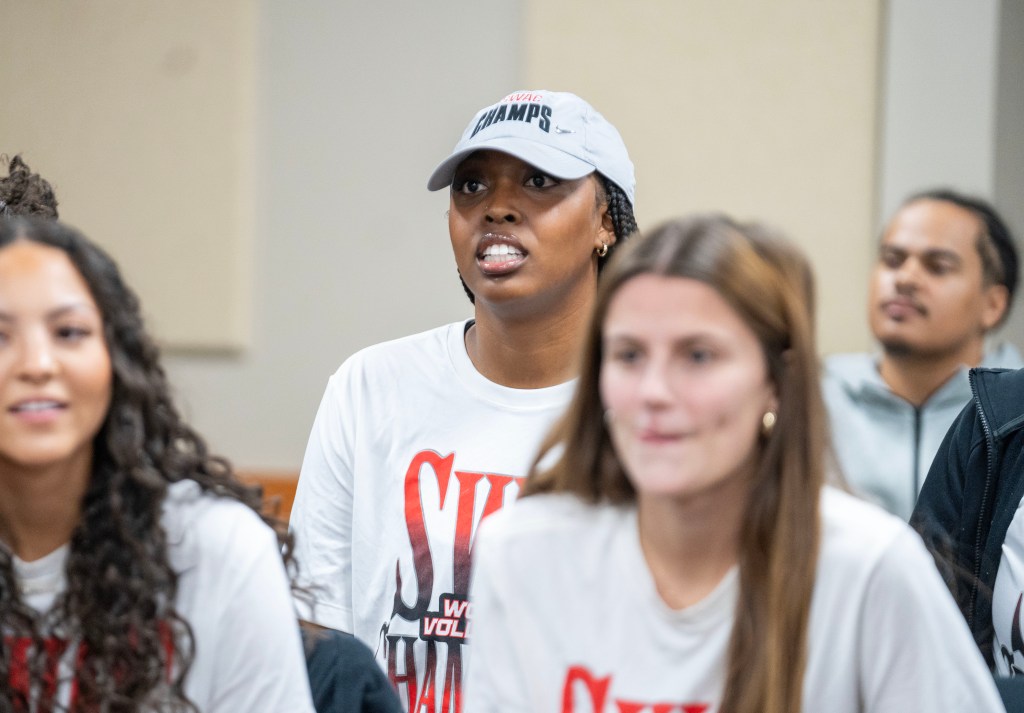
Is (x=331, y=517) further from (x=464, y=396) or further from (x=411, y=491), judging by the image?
(x=464, y=396)

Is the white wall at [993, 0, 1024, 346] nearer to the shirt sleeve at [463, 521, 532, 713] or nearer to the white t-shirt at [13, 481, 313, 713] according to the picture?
the shirt sleeve at [463, 521, 532, 713]

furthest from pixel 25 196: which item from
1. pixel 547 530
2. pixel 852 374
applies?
pixel 852 374

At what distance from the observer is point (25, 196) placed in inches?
90.4

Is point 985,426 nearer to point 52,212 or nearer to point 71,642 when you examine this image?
point 71,642

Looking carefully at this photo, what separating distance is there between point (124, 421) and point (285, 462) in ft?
8.94

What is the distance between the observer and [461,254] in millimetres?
2197

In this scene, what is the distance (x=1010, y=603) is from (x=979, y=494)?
0.18 meters

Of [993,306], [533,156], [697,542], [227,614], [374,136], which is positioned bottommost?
[227,614]

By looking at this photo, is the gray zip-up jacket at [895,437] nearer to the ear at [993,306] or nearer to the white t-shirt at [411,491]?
the ear at [993,306]

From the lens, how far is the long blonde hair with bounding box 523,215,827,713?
55.4 inches

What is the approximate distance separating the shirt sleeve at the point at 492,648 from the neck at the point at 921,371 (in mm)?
1628

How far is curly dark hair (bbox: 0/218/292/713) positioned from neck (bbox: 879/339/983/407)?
176 centimetres

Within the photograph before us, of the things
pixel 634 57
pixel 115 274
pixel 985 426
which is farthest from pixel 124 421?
pixel 634 57

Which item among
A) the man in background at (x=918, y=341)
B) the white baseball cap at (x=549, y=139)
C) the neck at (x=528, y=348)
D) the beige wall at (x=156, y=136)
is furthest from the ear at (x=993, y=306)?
the beige wall at (x=156, y=136)
